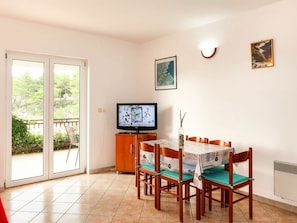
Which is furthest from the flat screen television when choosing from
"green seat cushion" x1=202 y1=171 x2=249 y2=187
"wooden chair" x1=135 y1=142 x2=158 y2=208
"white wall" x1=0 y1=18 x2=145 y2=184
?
"green seat cushion" x1=202 y1=171 x2=249 y2=187

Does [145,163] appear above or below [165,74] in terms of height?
below

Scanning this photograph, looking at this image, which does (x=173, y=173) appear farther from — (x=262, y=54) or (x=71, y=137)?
(x=71, y=137)

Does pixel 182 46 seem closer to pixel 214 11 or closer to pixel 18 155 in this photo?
pixel 214 11

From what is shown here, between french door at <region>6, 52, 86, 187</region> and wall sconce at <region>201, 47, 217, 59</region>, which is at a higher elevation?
wall sconce at <region>201, 47, 217, 59</region>

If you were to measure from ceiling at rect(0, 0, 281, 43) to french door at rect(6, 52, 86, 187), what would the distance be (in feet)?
2.33

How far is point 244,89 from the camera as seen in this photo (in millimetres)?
3391

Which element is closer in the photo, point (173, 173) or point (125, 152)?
point (173, 173)

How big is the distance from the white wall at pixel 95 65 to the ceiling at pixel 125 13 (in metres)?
0.21

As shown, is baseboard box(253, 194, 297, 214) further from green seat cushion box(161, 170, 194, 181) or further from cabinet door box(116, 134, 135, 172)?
cabinet door box(116, 134, 135, 172)

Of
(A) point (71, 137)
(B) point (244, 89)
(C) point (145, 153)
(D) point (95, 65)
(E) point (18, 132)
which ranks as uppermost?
(D) point (95, 65)

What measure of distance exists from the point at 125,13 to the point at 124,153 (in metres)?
2.48

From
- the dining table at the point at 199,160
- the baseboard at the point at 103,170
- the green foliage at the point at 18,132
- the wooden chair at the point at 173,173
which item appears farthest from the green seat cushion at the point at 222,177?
the green foliage at the point at 18,132

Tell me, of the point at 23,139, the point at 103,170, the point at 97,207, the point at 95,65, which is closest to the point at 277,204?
the point at 97,207

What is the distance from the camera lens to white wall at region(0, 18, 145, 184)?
367cm
